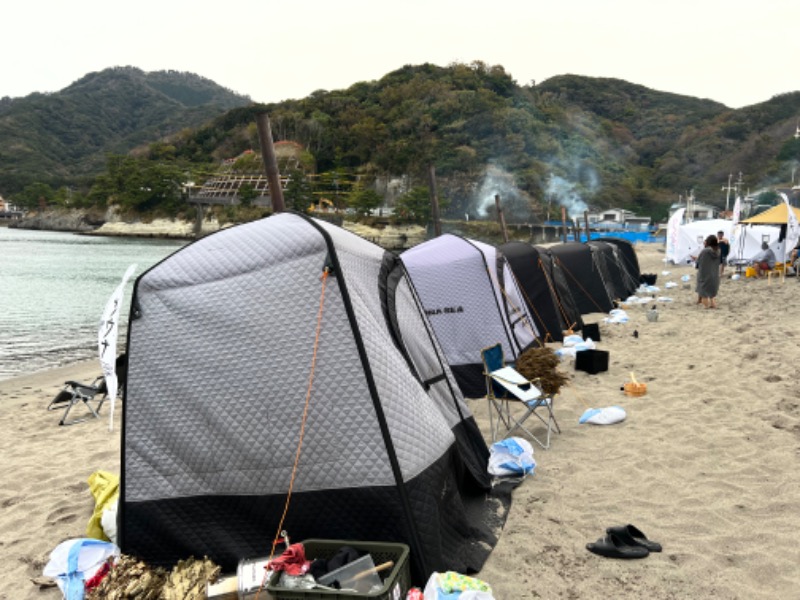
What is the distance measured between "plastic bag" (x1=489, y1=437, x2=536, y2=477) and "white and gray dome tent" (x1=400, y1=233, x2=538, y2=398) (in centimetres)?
216

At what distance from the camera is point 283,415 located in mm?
3264

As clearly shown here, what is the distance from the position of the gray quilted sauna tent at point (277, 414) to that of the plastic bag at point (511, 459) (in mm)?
699

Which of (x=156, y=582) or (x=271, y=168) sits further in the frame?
(x=271, y=168)

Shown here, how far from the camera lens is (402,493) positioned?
3023 mm

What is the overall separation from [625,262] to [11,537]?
641 inches

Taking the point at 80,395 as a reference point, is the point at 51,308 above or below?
below

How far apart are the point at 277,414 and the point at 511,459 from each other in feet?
6.94

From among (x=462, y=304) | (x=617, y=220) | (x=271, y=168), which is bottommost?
(x=617, y=220)

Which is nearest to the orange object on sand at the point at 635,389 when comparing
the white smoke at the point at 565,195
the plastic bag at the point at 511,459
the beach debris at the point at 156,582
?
the plastic bag at the point at 511,459

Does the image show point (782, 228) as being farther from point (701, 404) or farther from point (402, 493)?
point (402, 493)

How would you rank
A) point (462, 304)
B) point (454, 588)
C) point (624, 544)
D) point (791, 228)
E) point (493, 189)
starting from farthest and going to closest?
point (493, 189), point (791, 228), point (462, 304), point (624, 544), point (454, 588)

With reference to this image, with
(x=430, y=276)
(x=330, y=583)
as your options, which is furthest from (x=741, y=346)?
(x=330, y=583)

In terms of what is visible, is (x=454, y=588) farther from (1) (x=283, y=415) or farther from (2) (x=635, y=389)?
(2) (x=635, y=389)

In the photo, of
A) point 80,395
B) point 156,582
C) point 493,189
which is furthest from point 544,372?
point 493,189
